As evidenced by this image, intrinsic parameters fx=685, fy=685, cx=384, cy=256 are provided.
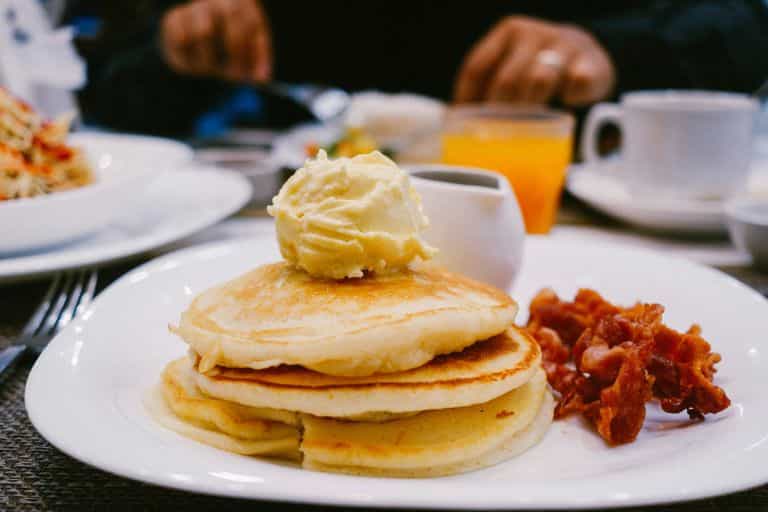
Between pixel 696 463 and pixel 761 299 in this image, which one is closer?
pixel 696 463

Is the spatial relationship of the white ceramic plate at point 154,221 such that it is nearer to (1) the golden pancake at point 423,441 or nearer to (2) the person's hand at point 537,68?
(1) the golden pancake at point 423,441

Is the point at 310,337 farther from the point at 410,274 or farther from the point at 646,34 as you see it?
the point at 646,34

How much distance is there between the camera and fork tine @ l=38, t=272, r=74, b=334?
1.21 meters

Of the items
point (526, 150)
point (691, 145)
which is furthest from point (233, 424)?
point (691, 145)

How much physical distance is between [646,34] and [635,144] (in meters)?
1.75

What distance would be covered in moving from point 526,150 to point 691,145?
1.60ft

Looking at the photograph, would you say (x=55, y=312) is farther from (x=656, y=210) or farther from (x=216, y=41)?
(x=216, y=41)

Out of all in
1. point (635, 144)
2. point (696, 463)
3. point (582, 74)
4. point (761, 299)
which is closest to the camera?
point (696, 463)

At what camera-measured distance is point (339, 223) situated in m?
0.97

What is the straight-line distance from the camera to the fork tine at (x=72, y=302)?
1.24 metres

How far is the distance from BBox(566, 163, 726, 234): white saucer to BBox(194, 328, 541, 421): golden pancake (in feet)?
3.99

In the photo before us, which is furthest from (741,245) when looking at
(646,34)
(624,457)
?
(646,34)

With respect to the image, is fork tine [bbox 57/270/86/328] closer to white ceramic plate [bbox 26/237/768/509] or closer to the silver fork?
the silver fork

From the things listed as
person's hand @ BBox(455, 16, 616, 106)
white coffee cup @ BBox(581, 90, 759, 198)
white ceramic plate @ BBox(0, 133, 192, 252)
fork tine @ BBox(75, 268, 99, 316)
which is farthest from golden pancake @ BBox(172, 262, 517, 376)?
person's hand @ BBox(455, 16, 616, 106)
